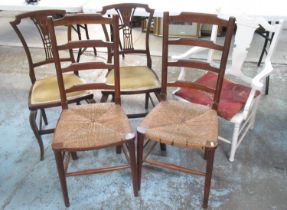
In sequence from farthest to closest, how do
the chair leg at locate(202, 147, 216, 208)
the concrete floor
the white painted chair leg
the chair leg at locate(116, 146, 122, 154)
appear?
the chair leg at locate(116, 146, 122, 154)
the white painted chair leg
the concrete floor
the chair leg at locate(202, 147, 216, 208)

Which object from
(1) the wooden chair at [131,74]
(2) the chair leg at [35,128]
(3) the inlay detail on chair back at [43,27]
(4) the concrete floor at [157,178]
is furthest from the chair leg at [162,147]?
(3) the inlay detail on chair back at [43,27]

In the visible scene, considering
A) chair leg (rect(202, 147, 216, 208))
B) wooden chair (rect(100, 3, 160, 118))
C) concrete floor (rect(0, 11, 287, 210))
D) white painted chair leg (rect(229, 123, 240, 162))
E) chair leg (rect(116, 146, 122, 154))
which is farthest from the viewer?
chair leg (rect(116, 146, 122, 154))

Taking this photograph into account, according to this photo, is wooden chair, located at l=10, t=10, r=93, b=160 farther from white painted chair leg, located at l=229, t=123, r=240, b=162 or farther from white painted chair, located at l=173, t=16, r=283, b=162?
white painted chair leg, located at l=229, t=123, r=240, b=162

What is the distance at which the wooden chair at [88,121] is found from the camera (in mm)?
1488

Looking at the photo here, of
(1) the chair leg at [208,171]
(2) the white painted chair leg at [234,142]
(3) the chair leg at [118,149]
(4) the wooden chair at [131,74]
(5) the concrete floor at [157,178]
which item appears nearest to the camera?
(1) the chair leg at [208,171]

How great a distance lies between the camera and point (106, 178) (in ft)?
6.16

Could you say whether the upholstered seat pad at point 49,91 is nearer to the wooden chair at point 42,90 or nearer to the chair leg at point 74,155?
the wooden chair at point 42,90

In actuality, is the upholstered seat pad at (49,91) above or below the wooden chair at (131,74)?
below

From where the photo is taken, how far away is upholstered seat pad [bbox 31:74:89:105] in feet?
6.07

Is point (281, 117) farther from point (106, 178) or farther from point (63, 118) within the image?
point (63, 118)

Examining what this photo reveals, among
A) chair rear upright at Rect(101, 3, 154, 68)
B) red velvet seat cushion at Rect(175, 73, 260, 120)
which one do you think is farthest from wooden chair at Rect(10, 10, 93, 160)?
red velvet seat cushion at Rect(175, 73, 260, 120)

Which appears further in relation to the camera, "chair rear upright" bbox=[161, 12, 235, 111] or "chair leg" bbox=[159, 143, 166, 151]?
"chair leg" bbox=[159, 143, 166, 151]

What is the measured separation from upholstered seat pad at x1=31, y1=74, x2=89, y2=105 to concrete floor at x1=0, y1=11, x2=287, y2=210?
47cm

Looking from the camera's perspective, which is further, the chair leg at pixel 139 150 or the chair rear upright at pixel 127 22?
the chair rear upright at pixel 127 22
